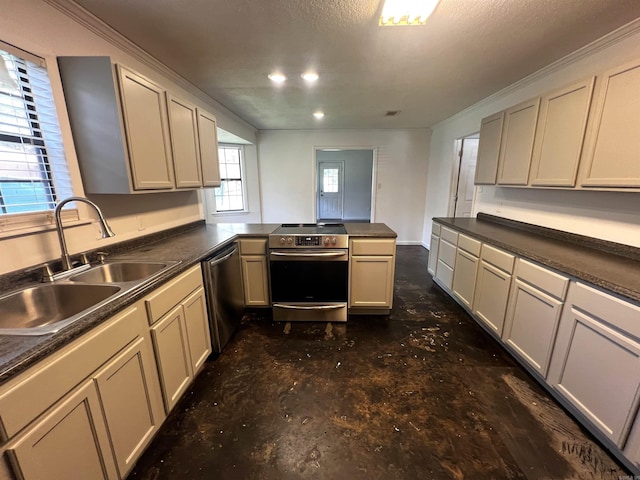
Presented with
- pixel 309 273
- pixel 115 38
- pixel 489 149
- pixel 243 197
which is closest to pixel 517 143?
pixel 489 149

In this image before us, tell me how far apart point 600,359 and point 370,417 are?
4.20 ft

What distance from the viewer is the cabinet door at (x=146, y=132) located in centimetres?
163

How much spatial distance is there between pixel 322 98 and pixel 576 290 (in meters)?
3.09

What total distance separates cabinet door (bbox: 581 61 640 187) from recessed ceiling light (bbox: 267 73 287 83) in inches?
96.2

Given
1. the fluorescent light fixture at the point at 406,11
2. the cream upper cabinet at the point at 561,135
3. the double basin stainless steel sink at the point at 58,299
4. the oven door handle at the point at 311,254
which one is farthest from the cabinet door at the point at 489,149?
the double basin stainless steel sink at the point at 58,299

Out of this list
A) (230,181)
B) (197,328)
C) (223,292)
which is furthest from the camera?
(230,181)

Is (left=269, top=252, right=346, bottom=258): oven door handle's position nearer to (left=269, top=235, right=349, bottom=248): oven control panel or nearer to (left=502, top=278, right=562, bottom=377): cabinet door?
(left=269, top=235, right=349, bottom=248): oven control panel

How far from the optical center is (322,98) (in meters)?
3.28

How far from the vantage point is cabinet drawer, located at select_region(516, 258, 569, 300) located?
5.24 ft

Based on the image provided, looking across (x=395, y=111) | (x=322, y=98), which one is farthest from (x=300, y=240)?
(x=395, y=111)

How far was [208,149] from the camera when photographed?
103 inches

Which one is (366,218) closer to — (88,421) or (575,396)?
(575,396)

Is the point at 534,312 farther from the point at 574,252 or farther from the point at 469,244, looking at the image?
the point at 469,244

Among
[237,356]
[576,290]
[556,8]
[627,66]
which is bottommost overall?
[237,356]
